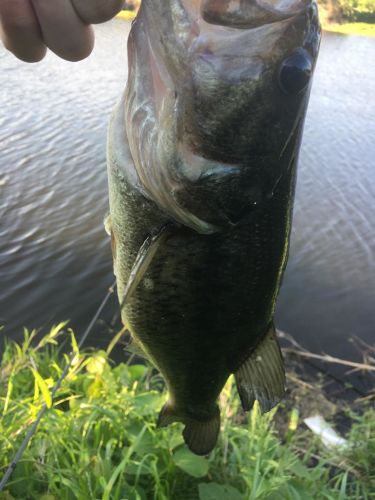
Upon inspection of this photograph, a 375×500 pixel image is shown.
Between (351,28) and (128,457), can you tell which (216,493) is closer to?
(128,457)

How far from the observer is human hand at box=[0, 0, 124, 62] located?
1.21 meters

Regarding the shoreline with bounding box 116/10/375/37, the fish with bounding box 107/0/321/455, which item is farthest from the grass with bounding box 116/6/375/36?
the fish with bounding box 107/0/321/455

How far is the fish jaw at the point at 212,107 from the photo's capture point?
1.25m

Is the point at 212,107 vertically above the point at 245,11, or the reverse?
the point at 245,11

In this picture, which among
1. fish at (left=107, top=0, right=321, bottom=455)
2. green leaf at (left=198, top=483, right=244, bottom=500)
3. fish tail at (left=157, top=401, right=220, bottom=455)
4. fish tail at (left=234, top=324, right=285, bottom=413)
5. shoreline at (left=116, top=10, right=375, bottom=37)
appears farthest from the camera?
shoreline at (left=116, top=10, right=375, bottom=37)

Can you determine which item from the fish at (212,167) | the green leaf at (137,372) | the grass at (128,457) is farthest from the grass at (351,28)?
the fish at (212,167)

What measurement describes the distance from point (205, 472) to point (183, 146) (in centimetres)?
219

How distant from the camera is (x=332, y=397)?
5547 millimetres

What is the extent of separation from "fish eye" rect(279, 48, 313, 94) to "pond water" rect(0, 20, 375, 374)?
5390mm

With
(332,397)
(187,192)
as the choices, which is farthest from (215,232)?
(332,397)

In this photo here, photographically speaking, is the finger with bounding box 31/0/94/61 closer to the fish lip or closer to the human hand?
the human hand

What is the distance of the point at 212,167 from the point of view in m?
1.38

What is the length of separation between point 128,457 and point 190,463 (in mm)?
425

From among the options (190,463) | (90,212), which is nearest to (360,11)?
(90,212)
